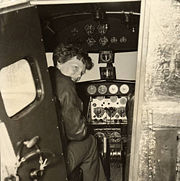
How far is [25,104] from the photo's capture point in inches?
50.5

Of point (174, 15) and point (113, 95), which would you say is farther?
point (113, 95)

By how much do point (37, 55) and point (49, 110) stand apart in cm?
22

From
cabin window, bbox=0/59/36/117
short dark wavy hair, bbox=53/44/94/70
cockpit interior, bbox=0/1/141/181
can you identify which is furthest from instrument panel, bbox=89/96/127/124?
cabin window, bbox=0/59/36/117

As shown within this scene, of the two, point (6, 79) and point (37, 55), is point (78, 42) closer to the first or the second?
point (37, 55)

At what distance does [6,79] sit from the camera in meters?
1.25

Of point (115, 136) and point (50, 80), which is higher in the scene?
point (50, 80)

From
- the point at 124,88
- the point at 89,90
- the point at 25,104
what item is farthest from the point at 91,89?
the point at 25,104

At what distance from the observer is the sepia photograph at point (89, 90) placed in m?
1.23

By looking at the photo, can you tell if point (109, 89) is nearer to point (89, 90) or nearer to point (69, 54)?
point (89, 90)

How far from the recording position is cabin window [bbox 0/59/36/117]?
125 cm

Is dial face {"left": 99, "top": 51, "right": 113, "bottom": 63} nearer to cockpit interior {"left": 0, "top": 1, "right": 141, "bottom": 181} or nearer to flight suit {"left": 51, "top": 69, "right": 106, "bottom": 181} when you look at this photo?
cockpit interior {"left": 0, "top": 1, "right": 141, "bottom": 181}

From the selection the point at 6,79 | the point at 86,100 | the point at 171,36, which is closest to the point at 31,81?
the point at 6,79

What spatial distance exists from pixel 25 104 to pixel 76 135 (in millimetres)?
241

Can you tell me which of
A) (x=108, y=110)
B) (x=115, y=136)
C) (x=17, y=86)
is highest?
(x=17, y=86)
